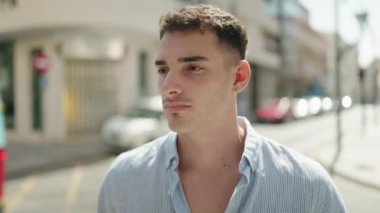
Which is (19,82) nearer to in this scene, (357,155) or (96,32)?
(96,32)

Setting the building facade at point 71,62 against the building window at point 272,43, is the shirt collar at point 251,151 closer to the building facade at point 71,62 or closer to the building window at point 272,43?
the building facade at point 71,62

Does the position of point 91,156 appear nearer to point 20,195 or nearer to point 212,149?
point 20,195

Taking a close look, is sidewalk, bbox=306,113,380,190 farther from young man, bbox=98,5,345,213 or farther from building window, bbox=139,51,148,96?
young man, bbox=98,5,345,213

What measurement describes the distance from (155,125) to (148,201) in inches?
585

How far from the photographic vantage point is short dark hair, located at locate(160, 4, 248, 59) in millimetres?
1919

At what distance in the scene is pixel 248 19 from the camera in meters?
37.3

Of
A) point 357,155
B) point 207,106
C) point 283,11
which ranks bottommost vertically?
point 357,155

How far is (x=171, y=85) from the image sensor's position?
1.90 metres

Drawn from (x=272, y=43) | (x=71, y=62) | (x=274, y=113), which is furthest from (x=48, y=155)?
(x=272, y=43)

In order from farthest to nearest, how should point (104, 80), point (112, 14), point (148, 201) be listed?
point (104, 80) < point (112, 14) < point (148, 201)

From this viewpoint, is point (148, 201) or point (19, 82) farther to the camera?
point (19, 82)

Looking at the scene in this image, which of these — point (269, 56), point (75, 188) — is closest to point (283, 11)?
point (269, 56)

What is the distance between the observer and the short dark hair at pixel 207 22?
1.92m

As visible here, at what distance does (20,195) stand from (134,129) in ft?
20.6
